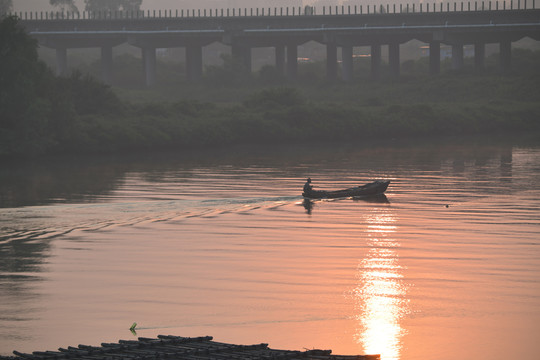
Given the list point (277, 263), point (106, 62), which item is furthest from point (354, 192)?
point (106, 62)

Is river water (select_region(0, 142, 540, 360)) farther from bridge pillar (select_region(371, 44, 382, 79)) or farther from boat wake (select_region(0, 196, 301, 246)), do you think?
bridge pillar (select_region(371, 44, 382, 79))

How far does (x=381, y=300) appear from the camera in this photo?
32562 millimetres

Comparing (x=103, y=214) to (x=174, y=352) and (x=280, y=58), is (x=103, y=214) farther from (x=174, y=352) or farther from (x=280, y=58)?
(x=280, y=58)

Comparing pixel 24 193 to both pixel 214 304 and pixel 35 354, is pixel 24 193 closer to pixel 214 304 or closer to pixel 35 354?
pixel 214 304

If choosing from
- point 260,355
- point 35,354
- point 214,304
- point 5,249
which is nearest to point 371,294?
point 214,304

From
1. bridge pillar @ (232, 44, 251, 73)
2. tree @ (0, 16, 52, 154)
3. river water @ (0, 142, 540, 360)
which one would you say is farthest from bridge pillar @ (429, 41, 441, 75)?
river water @ (0, 142, 540, 360)

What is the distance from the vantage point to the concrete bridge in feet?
479

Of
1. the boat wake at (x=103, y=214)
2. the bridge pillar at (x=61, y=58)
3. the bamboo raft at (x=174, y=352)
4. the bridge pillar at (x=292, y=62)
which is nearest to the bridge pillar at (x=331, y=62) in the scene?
the bridge pillar at (x=292, y=62)

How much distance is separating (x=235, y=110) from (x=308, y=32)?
43.5 m

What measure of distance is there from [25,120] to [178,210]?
110ft

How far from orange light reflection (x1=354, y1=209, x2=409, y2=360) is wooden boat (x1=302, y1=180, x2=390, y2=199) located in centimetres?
1245

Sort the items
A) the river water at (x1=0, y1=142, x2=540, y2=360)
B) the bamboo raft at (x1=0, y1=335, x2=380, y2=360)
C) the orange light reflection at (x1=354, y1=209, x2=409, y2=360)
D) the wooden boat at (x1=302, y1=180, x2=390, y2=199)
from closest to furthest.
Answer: the bamboo raft at (x1=0, y1=335, x2=380, y2=360), the orange light reflection at (x1=354, y1=209, x2=409, y2=360), the river water at (x1=0, y1=142, x2=540, y2=360), the wooden boat at (x1=302, y1=180, x2=390, y2=199)

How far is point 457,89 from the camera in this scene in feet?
454

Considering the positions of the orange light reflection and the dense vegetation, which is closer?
the orange light reflection
